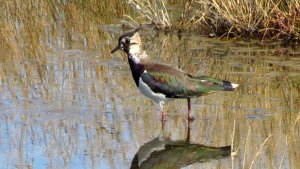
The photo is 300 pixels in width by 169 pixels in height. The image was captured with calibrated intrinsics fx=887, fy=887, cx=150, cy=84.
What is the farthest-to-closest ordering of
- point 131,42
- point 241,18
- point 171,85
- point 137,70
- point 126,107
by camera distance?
point 241,18 → point 126,107 → point 131,42 → point 137,70 → point 171,85

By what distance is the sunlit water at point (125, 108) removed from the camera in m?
7.82

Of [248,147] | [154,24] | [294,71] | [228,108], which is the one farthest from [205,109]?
[154,24]

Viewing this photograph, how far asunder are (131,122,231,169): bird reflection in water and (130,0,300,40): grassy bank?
4615 millimetres

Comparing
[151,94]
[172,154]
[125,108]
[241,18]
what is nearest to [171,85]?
[151,94]

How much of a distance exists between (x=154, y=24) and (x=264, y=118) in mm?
5082

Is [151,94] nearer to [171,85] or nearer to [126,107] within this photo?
[171,85]

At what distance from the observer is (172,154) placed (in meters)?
8.00

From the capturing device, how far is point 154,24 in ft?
45.2

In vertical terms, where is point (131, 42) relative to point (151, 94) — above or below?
above

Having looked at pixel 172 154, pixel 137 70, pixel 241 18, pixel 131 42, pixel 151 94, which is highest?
pixel 131 42

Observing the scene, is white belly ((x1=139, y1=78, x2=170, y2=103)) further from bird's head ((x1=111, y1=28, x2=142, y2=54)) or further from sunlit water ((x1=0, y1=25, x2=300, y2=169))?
bird's head ((x1=111, y1=28, x2=142, y2=54))

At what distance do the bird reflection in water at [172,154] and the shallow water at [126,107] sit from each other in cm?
5

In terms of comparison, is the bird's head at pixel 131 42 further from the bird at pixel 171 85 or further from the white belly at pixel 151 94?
the white belly at pixel 151 94

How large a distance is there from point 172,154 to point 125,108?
1.50 metres
